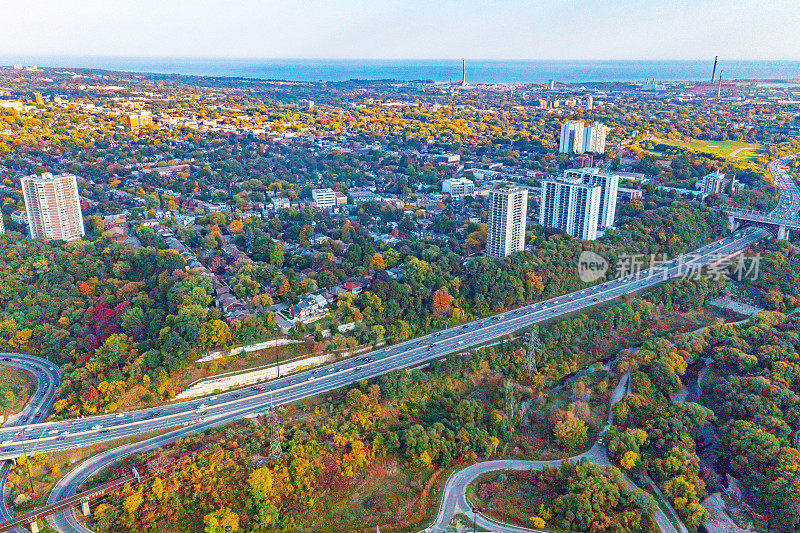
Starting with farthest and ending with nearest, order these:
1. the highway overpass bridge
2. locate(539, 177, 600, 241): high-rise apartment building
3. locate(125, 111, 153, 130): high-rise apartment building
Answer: locate(125, 111, 153, 130): high-rise apartment building < the highway overpass bridge < locate(539, 177, 600, 241): high-rise apartment building

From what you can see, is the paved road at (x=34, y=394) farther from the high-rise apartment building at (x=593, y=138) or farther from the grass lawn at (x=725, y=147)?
the grass lawn at (x=725, y=147)

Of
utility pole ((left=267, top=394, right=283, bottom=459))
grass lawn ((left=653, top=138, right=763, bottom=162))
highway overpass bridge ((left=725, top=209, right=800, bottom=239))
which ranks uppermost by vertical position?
grass lawn ((left=653, top=138, right=763, bottom=162))

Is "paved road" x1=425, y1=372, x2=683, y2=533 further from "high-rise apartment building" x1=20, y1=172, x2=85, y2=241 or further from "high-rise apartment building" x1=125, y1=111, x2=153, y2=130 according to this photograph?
"high-rise apartment building" x1=125, y1=111, x2=153, y2=130

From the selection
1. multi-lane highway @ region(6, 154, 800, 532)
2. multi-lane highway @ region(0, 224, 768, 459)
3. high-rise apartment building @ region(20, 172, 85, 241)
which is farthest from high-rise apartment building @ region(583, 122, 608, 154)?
high-rise apartment building @ region(20, 172, 85, 241)

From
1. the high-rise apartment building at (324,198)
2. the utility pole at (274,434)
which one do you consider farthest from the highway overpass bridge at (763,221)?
the utility pole at (274,434)

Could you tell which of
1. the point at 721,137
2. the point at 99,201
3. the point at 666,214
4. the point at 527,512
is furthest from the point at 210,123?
the point at 527,512

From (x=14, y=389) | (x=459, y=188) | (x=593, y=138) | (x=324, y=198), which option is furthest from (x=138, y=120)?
(x=14, y=389)

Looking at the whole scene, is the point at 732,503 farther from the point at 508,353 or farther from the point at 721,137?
the point at 721,137
